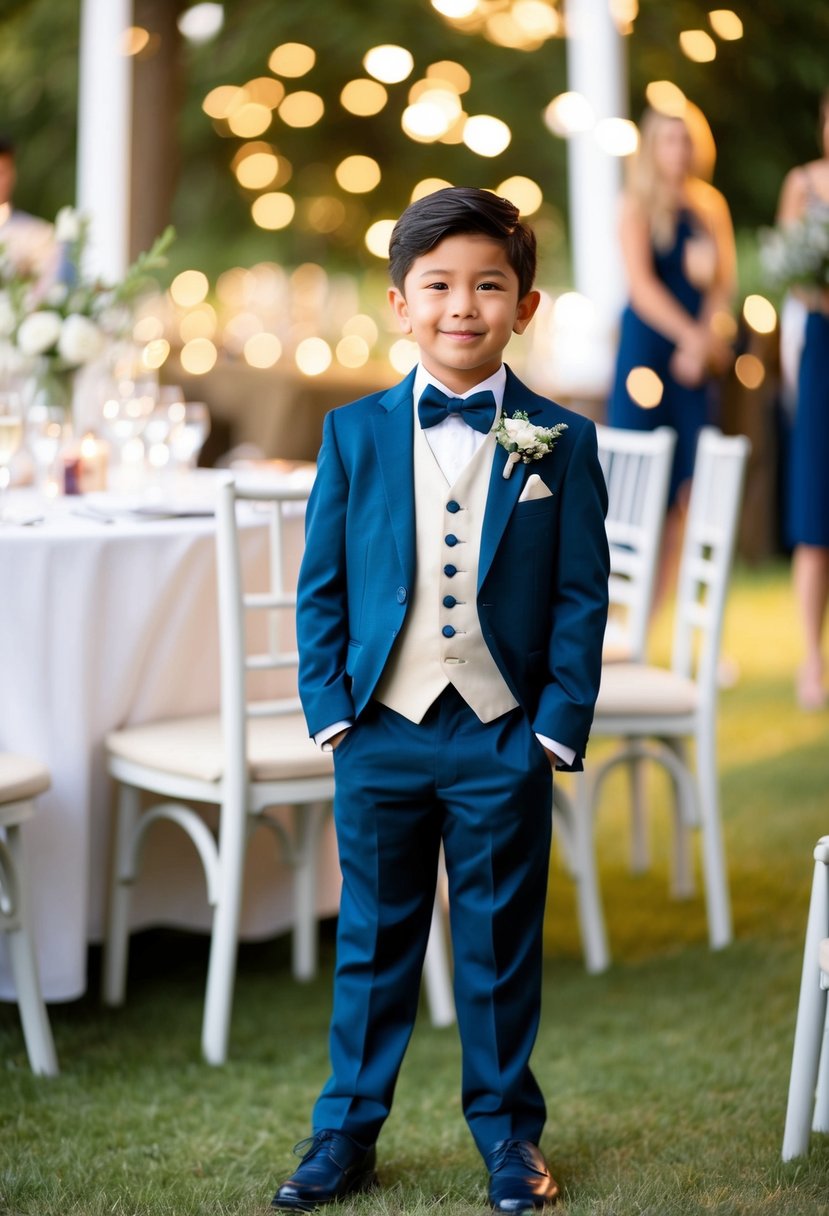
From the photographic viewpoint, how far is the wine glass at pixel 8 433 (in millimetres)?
3443

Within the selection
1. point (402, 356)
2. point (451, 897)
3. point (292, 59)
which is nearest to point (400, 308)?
point (451, 897)

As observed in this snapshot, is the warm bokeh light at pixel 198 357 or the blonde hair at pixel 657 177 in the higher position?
the blonde hair at pixel 657 177

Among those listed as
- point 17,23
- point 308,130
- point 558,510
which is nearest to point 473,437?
point 558,510

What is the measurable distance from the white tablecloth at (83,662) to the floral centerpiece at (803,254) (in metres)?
3.12

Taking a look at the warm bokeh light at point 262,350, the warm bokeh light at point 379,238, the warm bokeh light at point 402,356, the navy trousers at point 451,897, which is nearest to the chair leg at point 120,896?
the navy trousers at point 451,897

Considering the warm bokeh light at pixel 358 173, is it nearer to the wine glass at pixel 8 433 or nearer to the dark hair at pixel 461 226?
the wine glass at pixel 8 433

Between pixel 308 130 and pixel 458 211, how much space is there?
11123mm

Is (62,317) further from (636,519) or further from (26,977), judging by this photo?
(26,977)

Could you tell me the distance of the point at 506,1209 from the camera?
7.35 ft

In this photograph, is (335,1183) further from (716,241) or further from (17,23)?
(17,23)

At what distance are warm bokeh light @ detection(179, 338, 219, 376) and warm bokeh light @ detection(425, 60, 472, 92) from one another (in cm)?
381

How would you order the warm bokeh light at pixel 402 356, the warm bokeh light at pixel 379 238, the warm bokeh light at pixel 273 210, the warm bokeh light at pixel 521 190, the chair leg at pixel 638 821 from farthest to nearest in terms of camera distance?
the warm bokeh light at pixel 273 210
the warm bokeh light at pixel 521 190
the warm bokeh light at pixel 379 238
the warm bokeh light at pixel 402 356
the chair leg at pixel 638 821

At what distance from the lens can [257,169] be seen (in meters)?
13.0

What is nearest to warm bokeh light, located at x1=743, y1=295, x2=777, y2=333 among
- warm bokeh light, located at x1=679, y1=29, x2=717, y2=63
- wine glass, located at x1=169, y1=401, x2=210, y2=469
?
warm bokeh light, located at x1=679, y1=29, x2=717, y2=63
